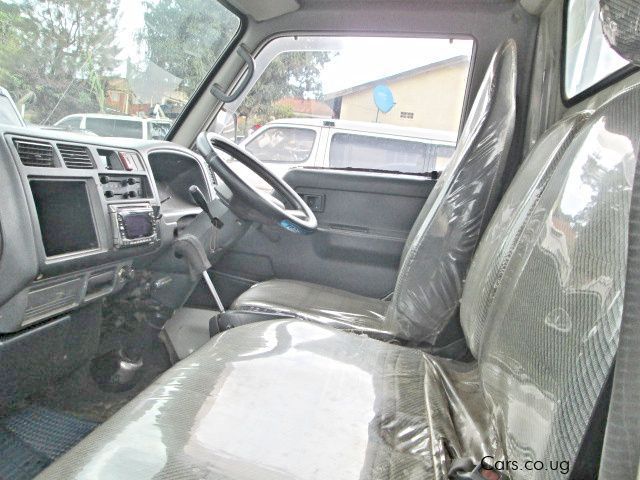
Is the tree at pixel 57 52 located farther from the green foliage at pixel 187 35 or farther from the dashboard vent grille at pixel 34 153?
the dashboard vent grille at pixel 34 153

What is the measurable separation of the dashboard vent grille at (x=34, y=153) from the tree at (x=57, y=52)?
34 centimetres

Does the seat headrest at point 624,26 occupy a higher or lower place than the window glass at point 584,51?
lower

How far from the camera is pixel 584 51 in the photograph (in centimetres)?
128

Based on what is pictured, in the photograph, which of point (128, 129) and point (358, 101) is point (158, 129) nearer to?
point (128, 129)

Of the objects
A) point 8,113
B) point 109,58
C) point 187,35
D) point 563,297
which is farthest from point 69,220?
point 563,297

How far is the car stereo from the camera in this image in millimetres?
1313

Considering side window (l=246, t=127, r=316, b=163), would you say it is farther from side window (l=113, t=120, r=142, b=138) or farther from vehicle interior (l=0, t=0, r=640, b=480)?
side window (l=113, t=120, r=142, b=138)

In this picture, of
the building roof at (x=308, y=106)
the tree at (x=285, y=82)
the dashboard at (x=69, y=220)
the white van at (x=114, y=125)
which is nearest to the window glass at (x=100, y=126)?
the white van at (x=114, y=125)

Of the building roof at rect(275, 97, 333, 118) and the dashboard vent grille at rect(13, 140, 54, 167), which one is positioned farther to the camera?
the building roof at rect(275, 97, 333, 118)

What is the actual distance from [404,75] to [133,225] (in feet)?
4.23

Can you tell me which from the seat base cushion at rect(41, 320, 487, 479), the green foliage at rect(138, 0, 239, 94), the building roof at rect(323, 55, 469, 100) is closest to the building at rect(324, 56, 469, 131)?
the building roof at rect(323, 55, 469, 100)

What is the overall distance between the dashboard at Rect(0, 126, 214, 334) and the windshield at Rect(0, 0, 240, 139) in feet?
0.66

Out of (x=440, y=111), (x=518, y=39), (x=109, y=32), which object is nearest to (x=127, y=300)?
(x=109, y=32)

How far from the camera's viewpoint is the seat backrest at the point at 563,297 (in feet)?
1.55
